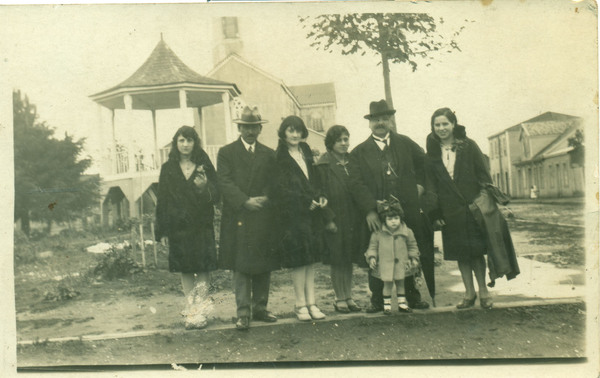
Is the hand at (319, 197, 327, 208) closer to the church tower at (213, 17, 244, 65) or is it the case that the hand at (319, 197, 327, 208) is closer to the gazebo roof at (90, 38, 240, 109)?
the gazebo roof at (90, 38, 240, 109)

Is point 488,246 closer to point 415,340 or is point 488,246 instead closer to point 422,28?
point 415,340

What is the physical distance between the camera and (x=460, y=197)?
474 cm

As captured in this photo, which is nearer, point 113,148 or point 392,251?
point 392,251

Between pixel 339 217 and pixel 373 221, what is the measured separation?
11.5 inches

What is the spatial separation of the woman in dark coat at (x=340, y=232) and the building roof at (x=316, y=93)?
52cm

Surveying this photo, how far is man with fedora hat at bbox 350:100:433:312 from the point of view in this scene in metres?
4.66

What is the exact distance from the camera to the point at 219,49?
4.76 m

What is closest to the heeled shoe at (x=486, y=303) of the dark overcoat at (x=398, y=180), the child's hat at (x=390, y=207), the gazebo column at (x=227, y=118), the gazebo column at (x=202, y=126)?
the dark overcoat at (x=398, y=180)

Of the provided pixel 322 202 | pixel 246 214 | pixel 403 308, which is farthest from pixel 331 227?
pixel 403 308

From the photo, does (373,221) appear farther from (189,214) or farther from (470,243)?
(189,214)

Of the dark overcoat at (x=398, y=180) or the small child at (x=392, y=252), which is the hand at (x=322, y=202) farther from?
the small child at (x=392, y=252)

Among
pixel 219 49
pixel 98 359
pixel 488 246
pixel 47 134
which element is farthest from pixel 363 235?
pixel 47 134

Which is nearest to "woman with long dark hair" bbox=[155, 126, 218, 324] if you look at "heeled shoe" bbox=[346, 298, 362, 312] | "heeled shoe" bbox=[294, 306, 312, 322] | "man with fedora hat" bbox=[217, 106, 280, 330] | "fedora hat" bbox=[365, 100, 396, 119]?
"man with fedora hat" bbox=[217, 106, 280, 330]

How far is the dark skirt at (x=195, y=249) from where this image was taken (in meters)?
4.66
